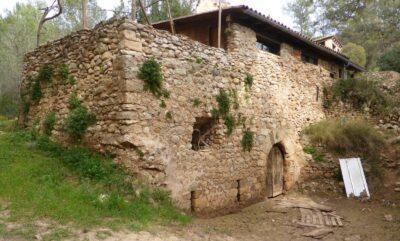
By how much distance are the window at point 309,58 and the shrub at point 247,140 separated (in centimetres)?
552

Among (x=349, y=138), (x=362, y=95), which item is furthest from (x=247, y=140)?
(x=362, y=95)

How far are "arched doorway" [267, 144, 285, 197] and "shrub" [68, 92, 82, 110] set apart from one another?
6.34 meters

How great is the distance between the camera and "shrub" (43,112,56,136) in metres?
8.18

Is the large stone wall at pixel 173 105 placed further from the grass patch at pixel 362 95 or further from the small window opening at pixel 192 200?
the grass patch at pixel 362 95

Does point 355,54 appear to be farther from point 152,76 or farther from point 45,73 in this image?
point 45,73

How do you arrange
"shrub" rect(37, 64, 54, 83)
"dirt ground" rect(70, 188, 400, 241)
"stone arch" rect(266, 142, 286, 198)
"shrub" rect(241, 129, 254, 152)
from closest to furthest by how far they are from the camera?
"dirt ground" rect(70, 188, 400, 241)
"shrub" rect(37, 64, 54, 83)
"shrub" rect(241, 129, 254, 152)
"stone arch" rect(266, 142, 286, 198)

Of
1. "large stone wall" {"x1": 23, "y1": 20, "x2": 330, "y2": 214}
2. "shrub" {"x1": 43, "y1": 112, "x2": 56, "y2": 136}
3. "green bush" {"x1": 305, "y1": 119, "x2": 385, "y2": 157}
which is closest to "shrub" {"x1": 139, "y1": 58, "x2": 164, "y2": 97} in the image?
"large stone wall" {"x1": 23, "y1": 20, "x2": 330, "y2": 214}

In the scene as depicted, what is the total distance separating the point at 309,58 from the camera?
14180 mm

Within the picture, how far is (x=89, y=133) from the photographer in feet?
24.3

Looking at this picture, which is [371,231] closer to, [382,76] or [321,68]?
[321,68]

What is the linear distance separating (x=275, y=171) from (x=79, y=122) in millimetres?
6728

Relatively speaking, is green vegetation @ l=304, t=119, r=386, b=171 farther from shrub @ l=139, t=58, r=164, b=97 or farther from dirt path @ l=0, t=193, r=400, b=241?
shrub @ l=139, t=58, r=164, b=97

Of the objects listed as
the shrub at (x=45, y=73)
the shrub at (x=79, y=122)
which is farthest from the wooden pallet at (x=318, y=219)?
the shrub at (x=45, y=73)

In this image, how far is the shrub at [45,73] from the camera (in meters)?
8.65
